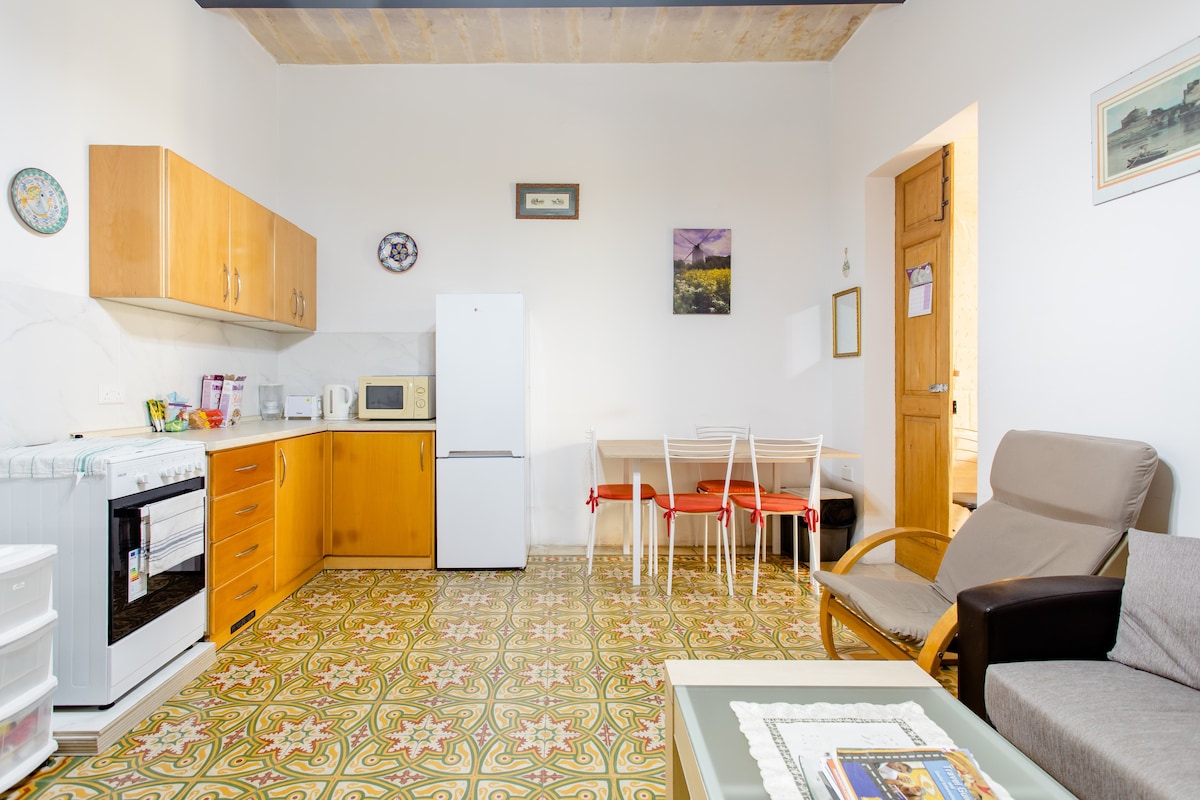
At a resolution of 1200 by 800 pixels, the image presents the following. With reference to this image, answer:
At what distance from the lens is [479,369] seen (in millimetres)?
3717

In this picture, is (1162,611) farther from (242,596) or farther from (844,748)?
(242,596)

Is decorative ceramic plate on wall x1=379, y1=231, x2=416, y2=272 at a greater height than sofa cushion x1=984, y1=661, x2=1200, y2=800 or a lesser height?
greater

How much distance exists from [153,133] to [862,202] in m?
4.05

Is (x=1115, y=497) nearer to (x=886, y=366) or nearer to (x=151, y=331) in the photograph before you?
(x=886, y=366)

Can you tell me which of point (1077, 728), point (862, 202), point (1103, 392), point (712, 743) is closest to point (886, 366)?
point (862, 202)

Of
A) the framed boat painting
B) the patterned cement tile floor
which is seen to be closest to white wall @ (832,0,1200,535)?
the framed boat painting

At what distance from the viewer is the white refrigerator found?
3707 millimetres

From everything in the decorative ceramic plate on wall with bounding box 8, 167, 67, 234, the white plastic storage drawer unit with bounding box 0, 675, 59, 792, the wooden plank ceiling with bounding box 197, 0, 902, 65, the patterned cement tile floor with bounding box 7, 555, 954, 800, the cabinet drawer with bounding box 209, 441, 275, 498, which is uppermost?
the wooden plank ceiling with bounding box 197, 0, 902, 65

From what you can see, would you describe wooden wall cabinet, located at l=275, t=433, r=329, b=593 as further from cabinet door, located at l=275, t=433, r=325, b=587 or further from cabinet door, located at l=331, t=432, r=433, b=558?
cabinet door, located at l=331, t=432, r=433, b=558

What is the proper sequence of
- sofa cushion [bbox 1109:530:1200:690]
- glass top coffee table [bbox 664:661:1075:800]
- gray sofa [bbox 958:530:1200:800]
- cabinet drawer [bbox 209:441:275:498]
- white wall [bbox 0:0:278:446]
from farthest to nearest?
cabinet drawer [bbox 209:441:275:498] → white wall [bbox 0:0:278:446] → sofa cushion [bbox 1109:530:1200:690] → gray sofa [bbox 958:530:1200:800] → glass top coffee table [bbox 664:661:1075:800]

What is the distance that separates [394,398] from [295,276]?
101 centimetres

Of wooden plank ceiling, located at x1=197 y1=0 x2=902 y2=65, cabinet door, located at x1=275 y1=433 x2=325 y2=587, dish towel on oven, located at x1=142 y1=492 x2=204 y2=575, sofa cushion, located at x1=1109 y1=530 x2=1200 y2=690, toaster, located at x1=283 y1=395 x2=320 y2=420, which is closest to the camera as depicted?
sofa cushion, located at x1=1109 y1=530 x2=1200 y2=690

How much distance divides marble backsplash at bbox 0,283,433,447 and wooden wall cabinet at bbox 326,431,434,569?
72cm

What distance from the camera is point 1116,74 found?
2043mm
